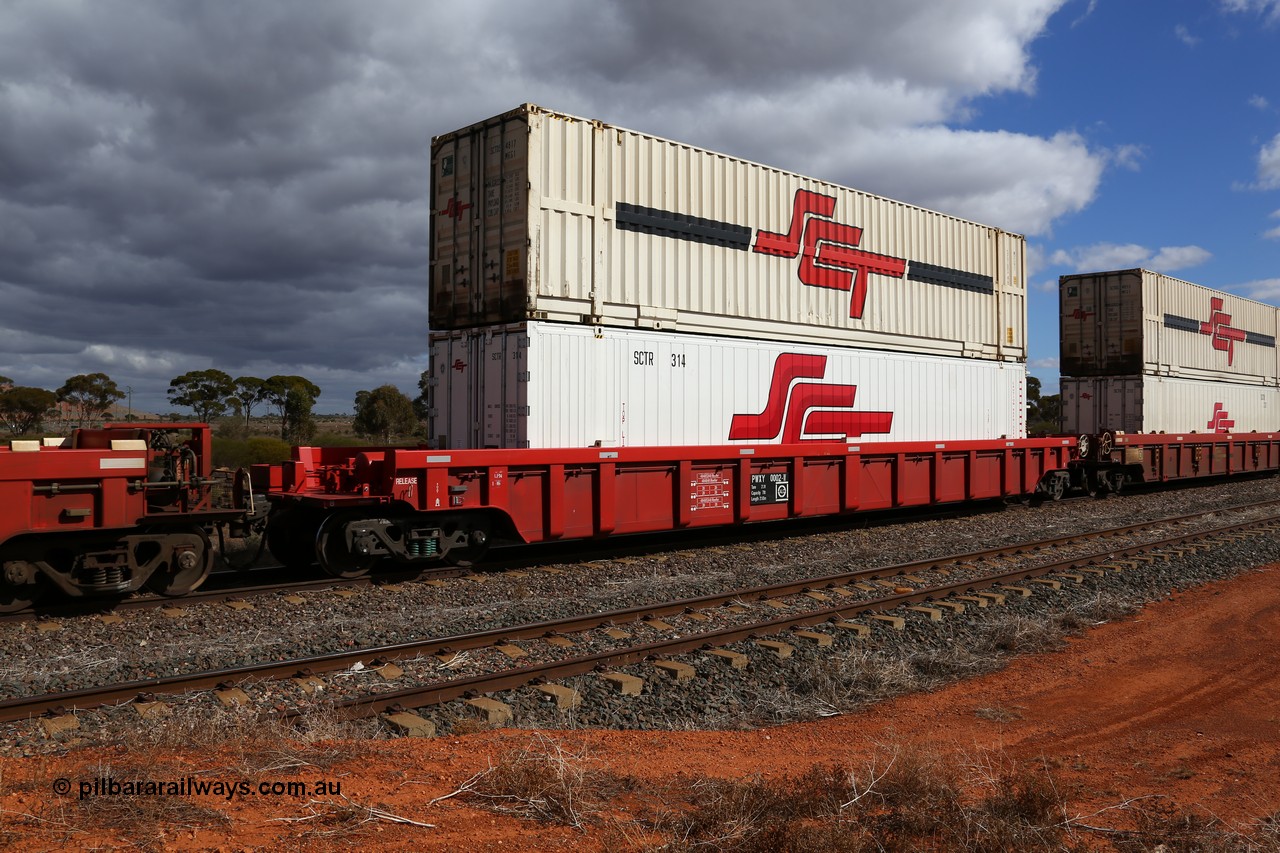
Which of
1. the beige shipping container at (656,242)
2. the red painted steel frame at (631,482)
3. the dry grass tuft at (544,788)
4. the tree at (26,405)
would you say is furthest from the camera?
the tree at (26,405)

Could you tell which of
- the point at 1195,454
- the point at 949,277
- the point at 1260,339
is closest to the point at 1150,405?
the point at 1195,454

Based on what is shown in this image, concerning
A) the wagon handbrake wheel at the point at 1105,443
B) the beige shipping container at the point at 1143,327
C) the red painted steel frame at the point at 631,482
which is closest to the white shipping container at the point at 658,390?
the red painted steel frame at the point at 631,482

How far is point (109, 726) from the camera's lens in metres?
5.07

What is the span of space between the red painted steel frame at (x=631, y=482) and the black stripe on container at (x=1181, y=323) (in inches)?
469

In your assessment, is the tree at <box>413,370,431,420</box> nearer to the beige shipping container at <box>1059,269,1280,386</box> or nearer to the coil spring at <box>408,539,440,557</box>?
the coil spring at <box>408,539,440,557</box>

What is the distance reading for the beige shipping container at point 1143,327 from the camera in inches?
877

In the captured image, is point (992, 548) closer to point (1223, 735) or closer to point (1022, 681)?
point (1022, 681)

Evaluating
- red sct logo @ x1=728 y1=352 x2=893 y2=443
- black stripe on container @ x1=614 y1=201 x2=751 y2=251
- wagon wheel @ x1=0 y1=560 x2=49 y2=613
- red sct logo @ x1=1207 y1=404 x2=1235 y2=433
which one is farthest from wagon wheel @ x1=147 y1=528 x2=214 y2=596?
red sct logo @ x1=1207 y1=404 x2=1235 y2=433

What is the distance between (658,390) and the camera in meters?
11.5

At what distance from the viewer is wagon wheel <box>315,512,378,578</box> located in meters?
9.16

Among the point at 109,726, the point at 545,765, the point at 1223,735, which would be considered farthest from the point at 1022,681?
the point at 109,726

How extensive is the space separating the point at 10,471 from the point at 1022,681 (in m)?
8.62

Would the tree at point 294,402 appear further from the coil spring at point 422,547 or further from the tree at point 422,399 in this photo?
the coil spring at point 422,547

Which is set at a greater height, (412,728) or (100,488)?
(100,488)
